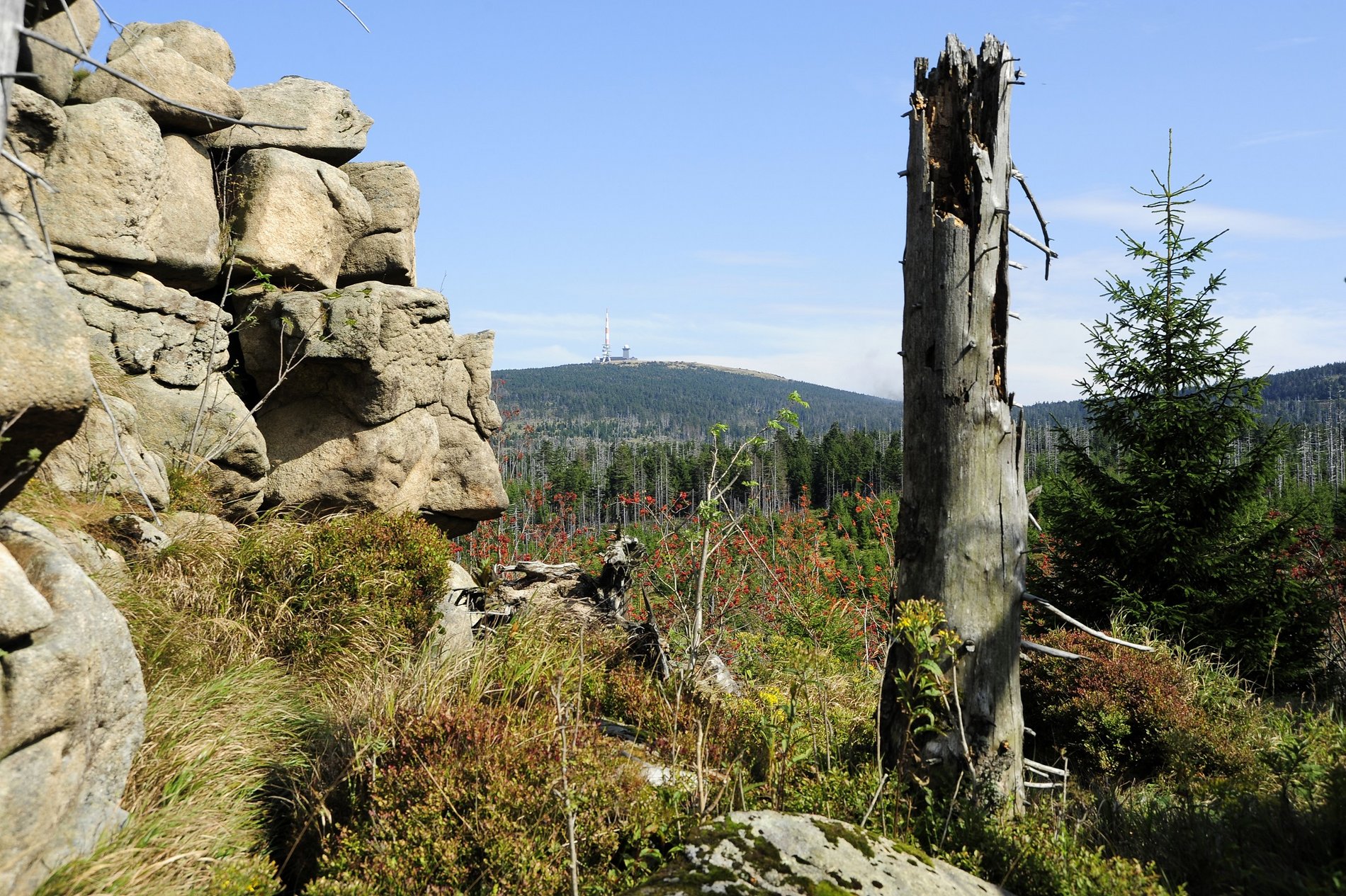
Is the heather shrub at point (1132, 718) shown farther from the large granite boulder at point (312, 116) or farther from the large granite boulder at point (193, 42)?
the large granite boulder at point (193, 42)

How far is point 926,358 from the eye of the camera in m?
5.30

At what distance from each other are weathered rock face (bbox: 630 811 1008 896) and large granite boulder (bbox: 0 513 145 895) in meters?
2.32

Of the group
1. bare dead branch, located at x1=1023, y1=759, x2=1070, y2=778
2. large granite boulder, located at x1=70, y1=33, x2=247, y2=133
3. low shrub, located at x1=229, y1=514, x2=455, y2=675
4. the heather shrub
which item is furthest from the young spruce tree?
large granite boulder, located at x1=70, y1=33, x2=247, y2=133

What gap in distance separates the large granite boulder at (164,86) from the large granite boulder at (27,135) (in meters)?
0.80

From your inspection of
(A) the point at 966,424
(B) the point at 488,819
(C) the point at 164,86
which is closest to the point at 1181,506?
(A) the point at 966,424

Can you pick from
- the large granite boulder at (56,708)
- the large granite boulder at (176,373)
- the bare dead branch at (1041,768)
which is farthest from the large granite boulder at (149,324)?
the bare dead branch at (1041,768)

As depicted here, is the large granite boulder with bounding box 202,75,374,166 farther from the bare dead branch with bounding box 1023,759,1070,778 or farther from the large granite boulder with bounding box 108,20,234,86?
the bare dead branch with bounding box 1023,759,1070,778

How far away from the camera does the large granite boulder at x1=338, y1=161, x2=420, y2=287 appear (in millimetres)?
9914

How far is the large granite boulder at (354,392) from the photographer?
874cm

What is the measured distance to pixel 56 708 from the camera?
334 cm

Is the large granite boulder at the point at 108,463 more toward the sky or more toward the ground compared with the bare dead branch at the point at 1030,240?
more toward the ground

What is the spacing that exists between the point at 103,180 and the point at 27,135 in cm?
59

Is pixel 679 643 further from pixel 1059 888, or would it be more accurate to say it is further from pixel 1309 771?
pixel 1309 771

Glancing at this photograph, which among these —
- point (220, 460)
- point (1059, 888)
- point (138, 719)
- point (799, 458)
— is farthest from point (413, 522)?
point (799, 458)
